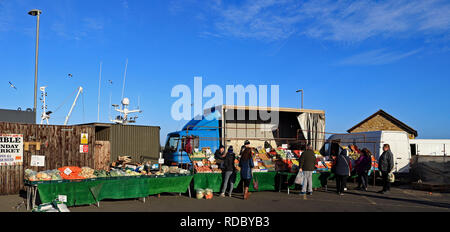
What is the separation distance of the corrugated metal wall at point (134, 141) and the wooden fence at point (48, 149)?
11.7ft

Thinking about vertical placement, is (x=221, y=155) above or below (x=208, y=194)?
above

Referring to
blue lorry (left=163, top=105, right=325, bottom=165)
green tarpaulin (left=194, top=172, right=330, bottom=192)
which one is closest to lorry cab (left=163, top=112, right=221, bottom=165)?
blue lorry (left=163, top=105, right=325, bottom=165)

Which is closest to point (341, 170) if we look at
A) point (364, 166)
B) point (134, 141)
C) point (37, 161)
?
point (364, 166)

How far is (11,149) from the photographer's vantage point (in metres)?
12.0

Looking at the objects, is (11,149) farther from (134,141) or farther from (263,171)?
(263,171)

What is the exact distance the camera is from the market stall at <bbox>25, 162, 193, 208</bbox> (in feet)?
30.9

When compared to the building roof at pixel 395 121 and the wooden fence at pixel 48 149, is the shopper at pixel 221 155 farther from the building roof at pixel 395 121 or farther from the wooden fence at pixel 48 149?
the building roof at pixel 395 121

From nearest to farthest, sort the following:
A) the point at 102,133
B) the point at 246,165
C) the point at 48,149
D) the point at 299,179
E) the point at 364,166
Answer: the point at 246,165
the point at 299,179
the point at 48,149
the point at 364,166
the point at 102,133

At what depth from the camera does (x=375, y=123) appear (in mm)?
36281

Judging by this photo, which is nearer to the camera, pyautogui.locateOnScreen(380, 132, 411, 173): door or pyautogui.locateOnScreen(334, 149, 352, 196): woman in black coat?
pyautogui.locateOnScreen(334, 149, 352, 196): woman in black coat

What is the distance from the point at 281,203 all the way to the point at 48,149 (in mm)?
8368

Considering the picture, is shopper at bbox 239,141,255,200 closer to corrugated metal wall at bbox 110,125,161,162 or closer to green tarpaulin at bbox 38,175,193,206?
green tarpaulin at bbox 38,175,193,206

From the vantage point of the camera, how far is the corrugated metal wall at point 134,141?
17719 millimetres
